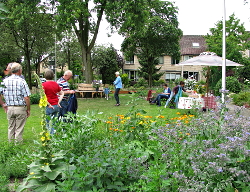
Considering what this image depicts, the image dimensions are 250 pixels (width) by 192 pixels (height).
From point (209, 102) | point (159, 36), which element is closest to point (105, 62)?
point (159, 36)

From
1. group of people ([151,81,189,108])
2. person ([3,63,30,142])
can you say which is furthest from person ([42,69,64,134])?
group of people ([151,81,189,108])

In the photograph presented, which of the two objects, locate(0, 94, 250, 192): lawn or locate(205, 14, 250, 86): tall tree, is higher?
locate(205, 14, 250, 86): tall tree

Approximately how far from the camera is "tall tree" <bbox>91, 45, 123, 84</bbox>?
45406mm

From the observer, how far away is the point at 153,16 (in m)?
36.5

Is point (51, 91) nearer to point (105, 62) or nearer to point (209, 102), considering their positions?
point (209, 102)

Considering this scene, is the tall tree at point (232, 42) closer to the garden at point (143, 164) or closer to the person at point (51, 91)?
the person at point (51, 91)

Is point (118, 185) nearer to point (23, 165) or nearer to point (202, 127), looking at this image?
point (202, 127)

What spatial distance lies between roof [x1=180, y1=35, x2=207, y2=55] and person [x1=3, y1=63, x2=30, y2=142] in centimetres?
4939

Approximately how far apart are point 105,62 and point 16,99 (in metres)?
39.8

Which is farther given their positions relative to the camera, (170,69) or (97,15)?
(170,69)

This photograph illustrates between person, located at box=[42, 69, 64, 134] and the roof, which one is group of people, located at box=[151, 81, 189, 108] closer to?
person, located at box=[42, 69, 64, 134]

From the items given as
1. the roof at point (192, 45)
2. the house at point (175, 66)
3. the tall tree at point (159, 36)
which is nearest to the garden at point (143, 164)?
the tall tree at point (159, 36)

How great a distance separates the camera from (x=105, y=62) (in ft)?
149

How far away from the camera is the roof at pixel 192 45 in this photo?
5328 centimetres
